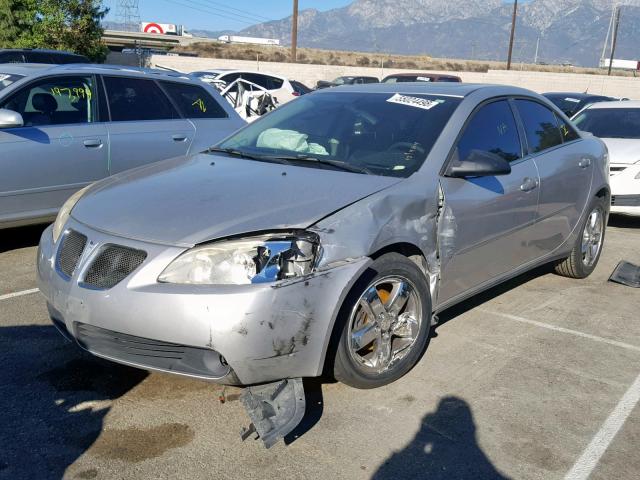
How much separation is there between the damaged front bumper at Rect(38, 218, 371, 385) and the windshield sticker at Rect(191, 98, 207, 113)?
164 inches

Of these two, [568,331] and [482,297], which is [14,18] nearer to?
[482,297]

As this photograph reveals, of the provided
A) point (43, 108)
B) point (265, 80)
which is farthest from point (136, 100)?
point (265, 80)

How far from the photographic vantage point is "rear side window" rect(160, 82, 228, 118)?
7.06 meters

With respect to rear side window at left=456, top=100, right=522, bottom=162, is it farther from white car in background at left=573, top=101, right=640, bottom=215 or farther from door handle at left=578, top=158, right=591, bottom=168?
white car in background at left=573, top=101, right=640, bottom=215

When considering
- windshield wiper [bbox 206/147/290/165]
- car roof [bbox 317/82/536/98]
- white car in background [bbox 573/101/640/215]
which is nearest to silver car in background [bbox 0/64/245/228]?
windshield wiper [bbox 206/147/290/165]

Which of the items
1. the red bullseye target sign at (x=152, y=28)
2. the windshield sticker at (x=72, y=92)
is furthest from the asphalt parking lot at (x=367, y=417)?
the red bullseye target sign at (x=152, y=28)

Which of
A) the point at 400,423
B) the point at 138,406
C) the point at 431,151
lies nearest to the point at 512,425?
the point at 400,423

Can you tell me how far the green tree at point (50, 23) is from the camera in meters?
25.4

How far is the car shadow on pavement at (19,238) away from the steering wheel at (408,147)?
155 inches

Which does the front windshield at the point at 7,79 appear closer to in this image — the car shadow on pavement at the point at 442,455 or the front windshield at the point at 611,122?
the car shadow on pavement at the point at 442,455

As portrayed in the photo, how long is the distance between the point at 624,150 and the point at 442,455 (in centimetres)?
655

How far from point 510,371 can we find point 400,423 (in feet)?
3.26

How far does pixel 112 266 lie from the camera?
3162mm

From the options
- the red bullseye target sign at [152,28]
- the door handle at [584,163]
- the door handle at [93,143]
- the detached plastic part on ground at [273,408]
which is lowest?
the detached plastic part on ground at [273,408]
